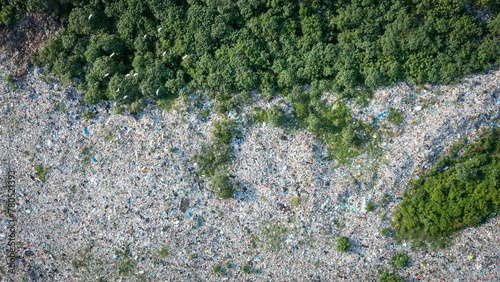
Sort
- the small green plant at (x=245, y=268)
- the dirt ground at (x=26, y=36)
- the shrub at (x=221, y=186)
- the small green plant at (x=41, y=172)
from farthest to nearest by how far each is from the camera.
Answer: the small green plant at (x=41, y=172)
the dirt ground at (x=26, y=36)
the small green plant at (x=245, y=268)
the shrub at (x=221, y=186)

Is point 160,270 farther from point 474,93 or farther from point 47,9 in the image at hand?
point 474,93

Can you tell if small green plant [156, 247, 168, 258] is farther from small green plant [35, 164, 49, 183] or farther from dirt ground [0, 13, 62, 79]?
dirt ground [0, 13, 62, 79]

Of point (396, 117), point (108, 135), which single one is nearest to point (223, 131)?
point (108, 135)

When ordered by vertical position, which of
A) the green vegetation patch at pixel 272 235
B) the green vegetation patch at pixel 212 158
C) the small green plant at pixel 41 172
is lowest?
the green vegetation patch at pixel 272 235

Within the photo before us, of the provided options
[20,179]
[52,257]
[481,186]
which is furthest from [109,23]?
[481,186]

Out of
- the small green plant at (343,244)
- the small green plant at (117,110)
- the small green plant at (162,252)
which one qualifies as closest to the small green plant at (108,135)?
the small green plant at (117,110)

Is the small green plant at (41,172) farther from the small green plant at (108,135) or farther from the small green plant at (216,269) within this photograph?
the small green plant at (216,269)
